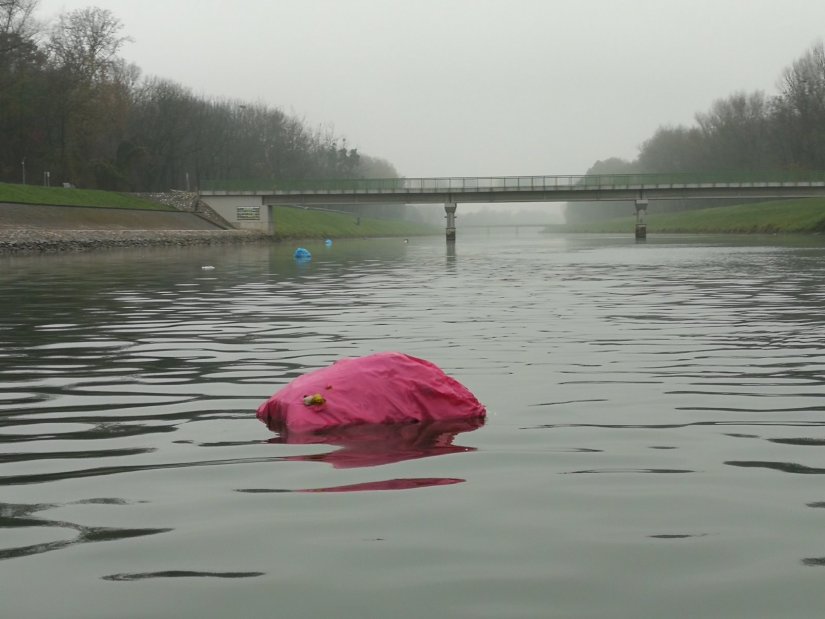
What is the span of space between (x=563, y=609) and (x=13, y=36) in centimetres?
9360

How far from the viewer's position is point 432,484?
7.33m

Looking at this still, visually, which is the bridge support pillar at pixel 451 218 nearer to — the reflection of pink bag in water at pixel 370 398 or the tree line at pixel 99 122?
the tree line at pixel 99 122

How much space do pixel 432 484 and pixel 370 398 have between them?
2.40 metres

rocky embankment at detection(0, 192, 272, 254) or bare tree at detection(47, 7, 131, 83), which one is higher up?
bare tree at detection(47, 7, 131, 83)

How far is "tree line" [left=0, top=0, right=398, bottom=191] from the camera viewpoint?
94062 millimetres

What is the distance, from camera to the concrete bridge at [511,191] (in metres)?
99.2

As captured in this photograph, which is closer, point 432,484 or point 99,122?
point 432,484

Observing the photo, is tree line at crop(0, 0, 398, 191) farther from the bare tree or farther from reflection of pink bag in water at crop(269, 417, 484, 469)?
reflection of pink bag in water at crop(269, 417, 484, 469)

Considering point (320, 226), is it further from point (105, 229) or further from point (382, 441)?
point (382, 441)

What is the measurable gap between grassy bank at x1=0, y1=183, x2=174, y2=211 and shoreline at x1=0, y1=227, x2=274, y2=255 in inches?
239

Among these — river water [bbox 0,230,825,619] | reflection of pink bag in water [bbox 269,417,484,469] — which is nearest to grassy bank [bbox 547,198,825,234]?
river water [bbox 0,230,825,619]

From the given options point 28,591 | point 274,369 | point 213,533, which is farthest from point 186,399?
point 28,591

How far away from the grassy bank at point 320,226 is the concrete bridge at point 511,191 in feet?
16.3

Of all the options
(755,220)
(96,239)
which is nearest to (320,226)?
(755,220)
